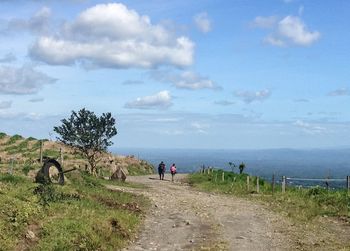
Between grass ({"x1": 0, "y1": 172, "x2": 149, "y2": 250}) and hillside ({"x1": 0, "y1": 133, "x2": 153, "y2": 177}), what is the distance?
113 feet

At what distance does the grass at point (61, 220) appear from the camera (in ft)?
57.1

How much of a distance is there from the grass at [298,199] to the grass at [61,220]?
991 cm

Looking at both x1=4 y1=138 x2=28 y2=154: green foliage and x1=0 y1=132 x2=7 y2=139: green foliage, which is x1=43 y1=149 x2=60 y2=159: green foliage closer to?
x1=4 y1=138 x2=28 y2=154: green foliage

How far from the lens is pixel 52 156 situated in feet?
212

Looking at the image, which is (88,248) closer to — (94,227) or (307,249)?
(94,227)

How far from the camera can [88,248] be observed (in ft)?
57.3

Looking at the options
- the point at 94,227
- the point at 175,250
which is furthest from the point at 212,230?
the point at 94,227

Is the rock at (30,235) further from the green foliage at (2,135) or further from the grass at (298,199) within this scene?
the green foliage at (2,135)

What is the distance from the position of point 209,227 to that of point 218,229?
585mm

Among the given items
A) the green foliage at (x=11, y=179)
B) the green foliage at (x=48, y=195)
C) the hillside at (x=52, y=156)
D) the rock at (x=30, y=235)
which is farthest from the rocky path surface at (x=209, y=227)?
the hillside at (x=52, y=156)

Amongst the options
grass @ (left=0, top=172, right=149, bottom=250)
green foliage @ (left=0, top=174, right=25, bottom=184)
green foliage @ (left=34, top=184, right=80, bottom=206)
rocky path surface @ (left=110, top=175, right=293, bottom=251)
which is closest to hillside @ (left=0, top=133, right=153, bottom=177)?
green foliage @ (left=0, top=174, right=25, bottom=184)

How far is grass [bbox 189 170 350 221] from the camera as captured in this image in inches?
1139

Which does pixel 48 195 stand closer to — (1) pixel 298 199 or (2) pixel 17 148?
(1) pixel 298 199

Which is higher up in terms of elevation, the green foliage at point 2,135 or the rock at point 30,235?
the green foliage at point 2,135
